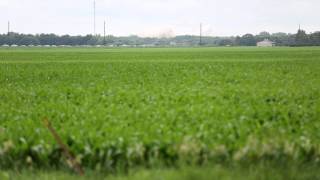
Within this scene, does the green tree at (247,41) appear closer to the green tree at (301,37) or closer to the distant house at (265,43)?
the distant house at (265,43)

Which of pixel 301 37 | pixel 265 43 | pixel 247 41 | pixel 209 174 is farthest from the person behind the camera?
pixel 247 41

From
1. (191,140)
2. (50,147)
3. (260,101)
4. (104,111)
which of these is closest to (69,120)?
(104,111)

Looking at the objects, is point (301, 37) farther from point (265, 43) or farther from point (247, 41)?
point (247, 41)

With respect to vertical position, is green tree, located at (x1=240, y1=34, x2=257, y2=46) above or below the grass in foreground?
above

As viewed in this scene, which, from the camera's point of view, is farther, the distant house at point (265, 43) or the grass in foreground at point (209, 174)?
the distant house at point (265, 43)

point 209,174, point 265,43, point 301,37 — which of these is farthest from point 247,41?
point 209,174

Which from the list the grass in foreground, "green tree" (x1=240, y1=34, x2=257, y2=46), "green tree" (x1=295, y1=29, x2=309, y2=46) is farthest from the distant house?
the grass in foreground

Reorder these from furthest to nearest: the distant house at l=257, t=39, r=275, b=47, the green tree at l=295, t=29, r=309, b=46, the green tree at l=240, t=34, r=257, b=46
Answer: the green tree at l=240, t=34, r=257, b=46 → the distant house at l=257, t=39, r=275, b=47 → the green tree at l=295, t=29, r=309, b=46

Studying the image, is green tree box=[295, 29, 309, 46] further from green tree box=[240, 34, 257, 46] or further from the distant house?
green tree box=[240, 34, 257, 46]

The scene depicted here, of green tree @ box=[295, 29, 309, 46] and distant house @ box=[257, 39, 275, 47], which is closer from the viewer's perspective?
green tree @ box=[295, 29, 309, 46]

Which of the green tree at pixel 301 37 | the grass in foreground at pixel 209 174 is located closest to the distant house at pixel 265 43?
the green tree at pixel 301 37

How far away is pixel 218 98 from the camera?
12469 mm

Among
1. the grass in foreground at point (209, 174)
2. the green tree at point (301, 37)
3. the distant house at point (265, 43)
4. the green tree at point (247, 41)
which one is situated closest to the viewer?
the grass in foreground at point (209, 174)

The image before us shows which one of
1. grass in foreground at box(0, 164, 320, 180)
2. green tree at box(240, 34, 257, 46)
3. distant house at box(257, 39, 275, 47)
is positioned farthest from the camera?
green tree at box(240, 34, 257, 46)
